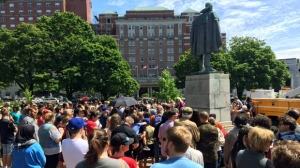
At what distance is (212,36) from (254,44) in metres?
43.6

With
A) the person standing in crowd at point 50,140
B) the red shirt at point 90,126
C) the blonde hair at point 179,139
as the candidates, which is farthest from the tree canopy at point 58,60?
the blonde hair at point 179,139

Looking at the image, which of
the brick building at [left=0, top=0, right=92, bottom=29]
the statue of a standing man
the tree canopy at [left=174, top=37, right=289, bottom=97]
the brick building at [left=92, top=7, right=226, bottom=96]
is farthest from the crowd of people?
the brick building at [left=0, top=0, right=92, bottom=29]

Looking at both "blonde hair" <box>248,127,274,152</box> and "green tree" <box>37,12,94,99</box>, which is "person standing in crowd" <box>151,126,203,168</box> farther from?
"green tree" <box>37,12,94,99</box>

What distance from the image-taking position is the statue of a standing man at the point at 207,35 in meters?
12.4

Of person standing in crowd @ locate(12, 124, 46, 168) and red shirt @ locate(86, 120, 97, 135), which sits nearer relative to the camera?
person standing in crowd @ locate(12, 124, 46, 168)

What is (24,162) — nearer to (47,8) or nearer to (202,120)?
Result: (202,120)

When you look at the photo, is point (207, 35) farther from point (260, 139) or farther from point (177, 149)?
point (177, 149)

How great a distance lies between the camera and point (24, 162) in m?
4.71

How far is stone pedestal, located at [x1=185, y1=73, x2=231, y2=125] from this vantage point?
39.6 ft

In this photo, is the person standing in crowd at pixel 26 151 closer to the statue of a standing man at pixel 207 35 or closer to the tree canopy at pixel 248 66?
the statue of a standing man at pixel 207 35

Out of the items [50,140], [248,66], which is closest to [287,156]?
[50,140]

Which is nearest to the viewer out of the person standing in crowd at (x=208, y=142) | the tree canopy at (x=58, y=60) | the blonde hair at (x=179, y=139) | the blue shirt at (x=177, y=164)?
the blue shirt at (x=177, y=164)

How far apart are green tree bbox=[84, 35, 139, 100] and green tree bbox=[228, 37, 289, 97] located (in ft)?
61.6

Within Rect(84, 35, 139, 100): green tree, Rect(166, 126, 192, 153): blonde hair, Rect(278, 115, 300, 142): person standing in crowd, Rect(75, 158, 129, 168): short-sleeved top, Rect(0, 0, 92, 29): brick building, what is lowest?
Rect(75, 158, 129, 168): short-sleeved top
